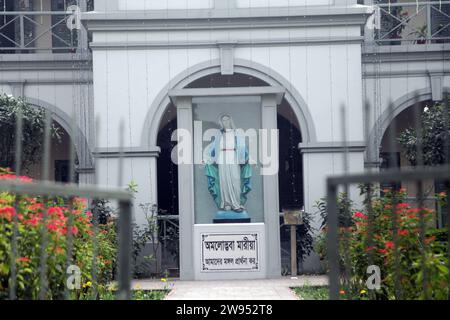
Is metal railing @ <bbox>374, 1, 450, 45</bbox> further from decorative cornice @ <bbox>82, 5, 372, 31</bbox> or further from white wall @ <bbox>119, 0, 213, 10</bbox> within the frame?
white wall @ <bbox>119, 0, 213, 10</bbox>

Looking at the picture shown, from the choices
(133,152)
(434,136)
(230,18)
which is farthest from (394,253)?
(230,18)

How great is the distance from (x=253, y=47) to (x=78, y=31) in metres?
3.38

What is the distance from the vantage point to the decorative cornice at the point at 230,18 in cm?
1282

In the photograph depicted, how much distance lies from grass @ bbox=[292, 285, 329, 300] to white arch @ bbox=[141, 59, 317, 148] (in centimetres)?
337

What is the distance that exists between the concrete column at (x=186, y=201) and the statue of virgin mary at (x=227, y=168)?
33 cm

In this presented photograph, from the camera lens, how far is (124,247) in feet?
13.1

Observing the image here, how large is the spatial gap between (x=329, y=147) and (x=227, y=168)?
1.80 metres

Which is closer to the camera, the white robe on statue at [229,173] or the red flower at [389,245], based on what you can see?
the red flower at [389,245]

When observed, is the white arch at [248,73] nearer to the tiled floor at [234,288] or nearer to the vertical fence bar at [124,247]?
the tiled floor at [234,288]

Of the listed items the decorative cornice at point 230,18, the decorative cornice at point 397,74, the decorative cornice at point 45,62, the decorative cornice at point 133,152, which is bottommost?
the decorative cornice at point 133,152

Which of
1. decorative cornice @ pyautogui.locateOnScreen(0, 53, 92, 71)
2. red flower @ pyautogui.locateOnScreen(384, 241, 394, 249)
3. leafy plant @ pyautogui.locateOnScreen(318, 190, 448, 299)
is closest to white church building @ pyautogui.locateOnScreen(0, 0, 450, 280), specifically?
decorative cornice @ pyautogui.locateOnScreen(0, 53, 92, 71)

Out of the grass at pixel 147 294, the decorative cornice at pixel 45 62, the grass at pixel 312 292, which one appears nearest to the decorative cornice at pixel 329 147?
the grass at pixel 312 292

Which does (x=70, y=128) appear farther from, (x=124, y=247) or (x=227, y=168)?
(x=124, y=247)

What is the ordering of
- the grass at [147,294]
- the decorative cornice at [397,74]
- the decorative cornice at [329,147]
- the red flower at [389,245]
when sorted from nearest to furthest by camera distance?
1. the red flower at [389,245]
2. the grass at [147,294]
3. the decorative cornice at [329,147]
4. the decorative cornice at [397,74]
